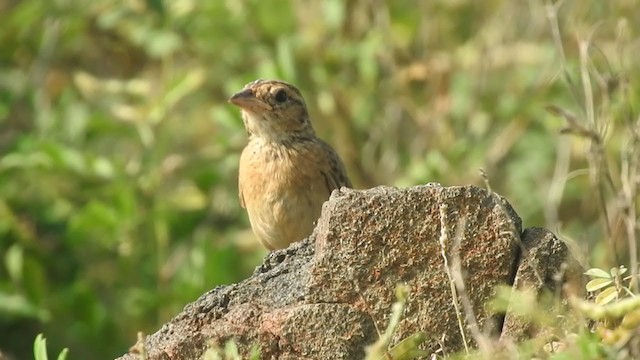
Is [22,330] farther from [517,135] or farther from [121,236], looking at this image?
[517,135]

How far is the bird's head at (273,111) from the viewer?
7195 millimetres

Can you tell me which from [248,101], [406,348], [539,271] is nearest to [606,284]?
[539,271]

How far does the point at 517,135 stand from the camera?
962cm

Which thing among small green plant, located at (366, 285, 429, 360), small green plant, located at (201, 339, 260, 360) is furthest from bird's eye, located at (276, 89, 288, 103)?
small green plant, located at (366, 285, 429, 360)

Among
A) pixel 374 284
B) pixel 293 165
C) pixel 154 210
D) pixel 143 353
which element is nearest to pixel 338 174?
pixel 293 165

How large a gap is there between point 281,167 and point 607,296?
325 cm

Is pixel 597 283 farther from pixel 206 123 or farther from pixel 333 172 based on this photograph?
pixel 206 123

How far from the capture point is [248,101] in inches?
280

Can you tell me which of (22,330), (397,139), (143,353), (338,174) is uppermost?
(397,139)

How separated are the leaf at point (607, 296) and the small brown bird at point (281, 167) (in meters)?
2.99

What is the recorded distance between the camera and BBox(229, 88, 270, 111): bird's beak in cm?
701

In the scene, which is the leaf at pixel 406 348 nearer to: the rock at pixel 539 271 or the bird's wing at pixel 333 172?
the rock at pixel 539 271

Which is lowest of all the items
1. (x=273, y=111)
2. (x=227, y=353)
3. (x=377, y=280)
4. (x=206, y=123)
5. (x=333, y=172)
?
(x=227, y=353)

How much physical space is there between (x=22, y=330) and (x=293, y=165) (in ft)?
7.80
